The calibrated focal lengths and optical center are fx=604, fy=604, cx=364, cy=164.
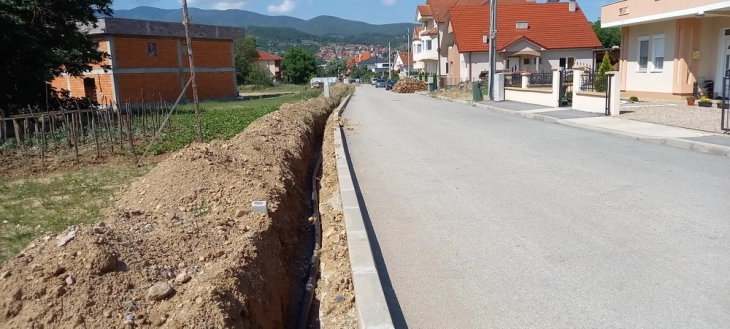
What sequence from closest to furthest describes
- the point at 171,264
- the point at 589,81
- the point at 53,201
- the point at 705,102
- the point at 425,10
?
the point at 171,264
the point at 53,201
the point at 705,102
the point at 589,81
the point at 425,10

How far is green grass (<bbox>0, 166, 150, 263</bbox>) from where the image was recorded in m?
7.07

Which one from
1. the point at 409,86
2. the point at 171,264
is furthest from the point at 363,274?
the point at 409,86

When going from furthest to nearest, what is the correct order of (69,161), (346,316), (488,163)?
(69,161) < (488,163) < (346,316)

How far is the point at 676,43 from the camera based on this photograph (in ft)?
75.4

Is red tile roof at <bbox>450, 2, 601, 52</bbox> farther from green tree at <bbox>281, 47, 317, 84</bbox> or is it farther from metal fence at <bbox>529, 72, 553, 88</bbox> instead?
green tree at <bbox>281, 47, 317, 84</bbox>

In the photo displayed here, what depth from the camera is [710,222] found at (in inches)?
265

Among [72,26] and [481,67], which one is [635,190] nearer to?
[72,26]

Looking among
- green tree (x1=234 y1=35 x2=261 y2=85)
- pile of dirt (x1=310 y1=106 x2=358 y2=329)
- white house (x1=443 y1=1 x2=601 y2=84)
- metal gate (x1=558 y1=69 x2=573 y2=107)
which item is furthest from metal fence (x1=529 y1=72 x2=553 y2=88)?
green tree (x1=234 y1=35 x2=261 y2=85)

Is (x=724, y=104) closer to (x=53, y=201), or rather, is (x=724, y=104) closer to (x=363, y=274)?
(x=363, y=274)

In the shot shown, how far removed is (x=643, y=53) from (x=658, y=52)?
1.26m

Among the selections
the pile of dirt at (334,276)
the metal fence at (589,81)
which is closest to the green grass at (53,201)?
the pile of dirt at (334,276)

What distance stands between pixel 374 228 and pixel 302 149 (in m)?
5.36

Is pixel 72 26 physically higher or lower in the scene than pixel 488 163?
higher

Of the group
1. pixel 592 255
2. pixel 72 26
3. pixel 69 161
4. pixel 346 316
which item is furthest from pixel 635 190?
pixel 72 26
